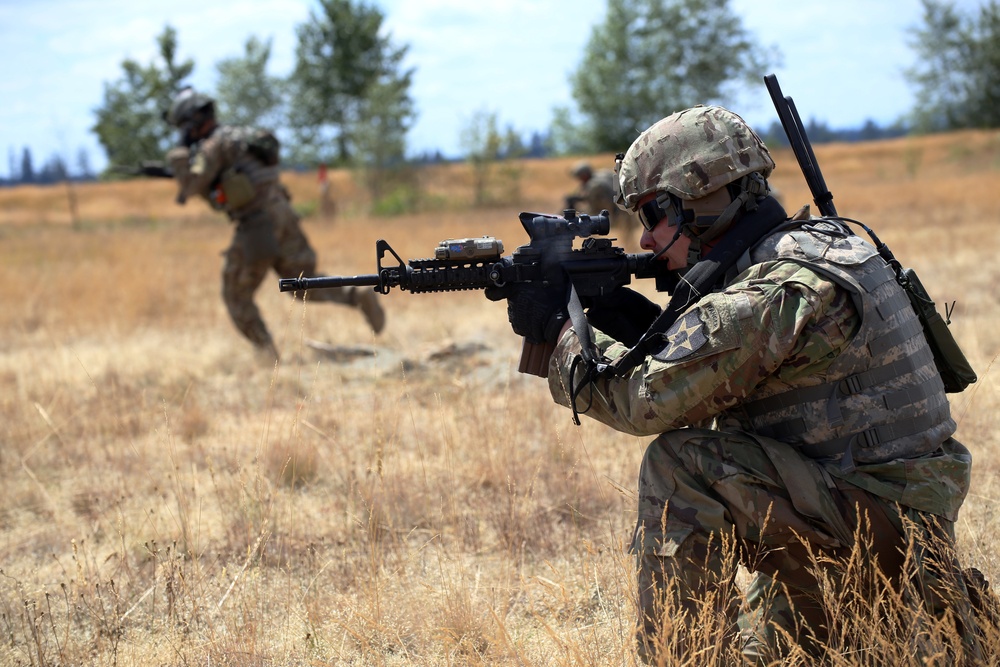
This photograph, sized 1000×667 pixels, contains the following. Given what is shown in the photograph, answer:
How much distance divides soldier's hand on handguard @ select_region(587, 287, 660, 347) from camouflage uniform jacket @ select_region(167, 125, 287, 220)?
4.94m

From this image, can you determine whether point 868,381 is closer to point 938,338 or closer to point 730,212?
point 938,338

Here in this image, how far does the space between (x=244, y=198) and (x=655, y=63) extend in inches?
1793

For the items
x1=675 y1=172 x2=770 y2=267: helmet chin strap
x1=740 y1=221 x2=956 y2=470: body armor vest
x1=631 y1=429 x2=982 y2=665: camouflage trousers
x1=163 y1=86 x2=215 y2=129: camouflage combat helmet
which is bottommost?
x1=631 y1=429 x2=982 y2=665: camouflage trousers

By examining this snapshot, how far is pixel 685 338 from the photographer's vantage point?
7.72 ft

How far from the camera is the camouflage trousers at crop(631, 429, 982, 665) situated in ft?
7.66

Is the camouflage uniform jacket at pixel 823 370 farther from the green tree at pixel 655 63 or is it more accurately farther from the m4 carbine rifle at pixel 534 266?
Result: the green tree at pixel 655 63

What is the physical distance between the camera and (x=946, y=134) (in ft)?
163

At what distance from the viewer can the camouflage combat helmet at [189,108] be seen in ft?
24.0

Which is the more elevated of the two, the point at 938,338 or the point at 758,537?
the point at 938,338

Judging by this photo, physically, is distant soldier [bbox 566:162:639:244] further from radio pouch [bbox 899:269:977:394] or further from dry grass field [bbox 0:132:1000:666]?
radio pouch [bbox 899:269:977:394]

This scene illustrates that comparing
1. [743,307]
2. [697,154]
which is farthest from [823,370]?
[697,154]

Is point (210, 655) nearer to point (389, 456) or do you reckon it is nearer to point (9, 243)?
point (389, 456)

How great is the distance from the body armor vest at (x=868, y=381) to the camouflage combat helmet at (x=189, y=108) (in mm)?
6061

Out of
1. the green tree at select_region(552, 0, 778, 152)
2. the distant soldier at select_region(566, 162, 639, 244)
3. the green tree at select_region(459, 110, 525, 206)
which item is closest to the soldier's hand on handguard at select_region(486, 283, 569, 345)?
the distant soldier at select_region(566, 162, 639, 244)
